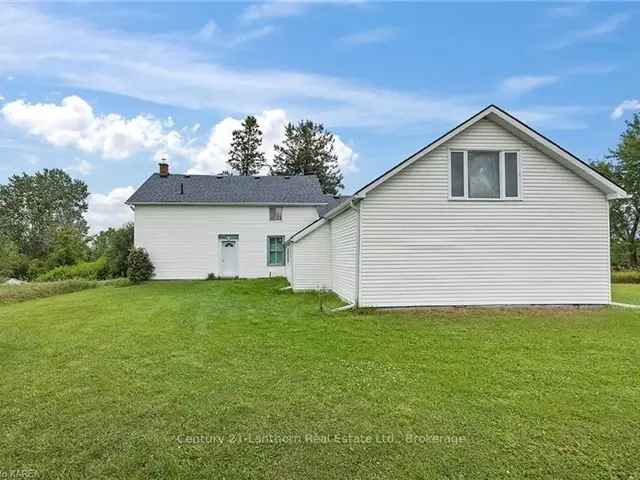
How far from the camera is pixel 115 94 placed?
16.0 m

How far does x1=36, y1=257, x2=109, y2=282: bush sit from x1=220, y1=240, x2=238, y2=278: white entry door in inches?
321

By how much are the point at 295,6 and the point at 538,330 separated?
35.4 feet

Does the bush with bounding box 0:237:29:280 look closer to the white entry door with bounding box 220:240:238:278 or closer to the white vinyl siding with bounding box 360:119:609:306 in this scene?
the white entry door with bounding box 220:240:238:278

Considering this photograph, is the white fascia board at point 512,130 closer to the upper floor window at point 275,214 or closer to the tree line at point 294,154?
the upper floor window at point 275,214

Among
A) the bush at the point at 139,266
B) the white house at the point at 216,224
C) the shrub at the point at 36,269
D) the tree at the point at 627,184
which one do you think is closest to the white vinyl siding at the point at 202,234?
the white house at the point at 216,224

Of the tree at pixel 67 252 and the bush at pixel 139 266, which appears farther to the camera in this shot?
the tree at pixel 67 252

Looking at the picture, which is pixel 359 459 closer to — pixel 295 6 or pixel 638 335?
pixel 638 335

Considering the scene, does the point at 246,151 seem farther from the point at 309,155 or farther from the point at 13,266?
the point at 13,266

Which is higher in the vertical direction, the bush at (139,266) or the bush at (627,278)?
the bush at (139,266)

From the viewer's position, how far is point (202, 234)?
20.7 metres

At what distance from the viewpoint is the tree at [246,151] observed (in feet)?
136

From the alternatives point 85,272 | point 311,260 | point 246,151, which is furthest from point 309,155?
point 311,260

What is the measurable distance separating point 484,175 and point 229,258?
14256 millimetres

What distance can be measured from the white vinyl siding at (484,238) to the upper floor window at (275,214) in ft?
39.1
